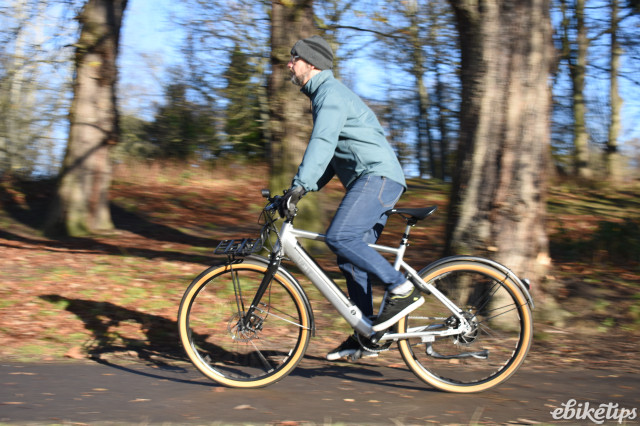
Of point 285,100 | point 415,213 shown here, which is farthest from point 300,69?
point 285,100

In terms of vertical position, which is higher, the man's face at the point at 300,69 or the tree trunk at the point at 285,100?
the man's face at the point at 300,69

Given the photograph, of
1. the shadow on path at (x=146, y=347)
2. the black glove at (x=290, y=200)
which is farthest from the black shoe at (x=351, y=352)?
the black glove at (x=290, y=200)

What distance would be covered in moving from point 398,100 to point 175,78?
5323 millimetres

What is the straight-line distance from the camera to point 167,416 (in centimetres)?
378

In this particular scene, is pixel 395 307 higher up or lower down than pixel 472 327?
higher up

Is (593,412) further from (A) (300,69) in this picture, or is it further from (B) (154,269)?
(B) (154,269)

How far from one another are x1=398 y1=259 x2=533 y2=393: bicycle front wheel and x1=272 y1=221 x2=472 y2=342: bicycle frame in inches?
1.2

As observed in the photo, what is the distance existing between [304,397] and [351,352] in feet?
1.65

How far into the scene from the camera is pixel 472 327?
4.47 m

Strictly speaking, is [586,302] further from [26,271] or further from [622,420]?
[26,271]

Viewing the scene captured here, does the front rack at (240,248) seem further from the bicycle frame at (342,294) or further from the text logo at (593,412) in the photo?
the text logo at (593,412)

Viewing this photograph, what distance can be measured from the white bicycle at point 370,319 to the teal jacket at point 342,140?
348 mm

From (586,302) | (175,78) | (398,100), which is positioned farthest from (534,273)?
(175,78)

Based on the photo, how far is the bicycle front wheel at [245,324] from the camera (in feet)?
14.5
